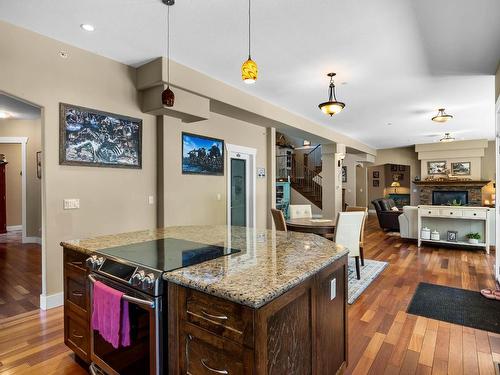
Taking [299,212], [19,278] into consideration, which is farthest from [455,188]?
[19,278]

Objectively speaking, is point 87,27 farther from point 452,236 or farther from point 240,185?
point 452,236

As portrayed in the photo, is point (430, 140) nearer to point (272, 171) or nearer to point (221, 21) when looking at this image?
point (272, 171)

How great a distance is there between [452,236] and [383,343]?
4.96 metres

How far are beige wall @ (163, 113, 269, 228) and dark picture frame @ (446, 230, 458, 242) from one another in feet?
13.0

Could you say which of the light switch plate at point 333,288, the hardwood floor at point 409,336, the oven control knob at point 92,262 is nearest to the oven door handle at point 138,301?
the oven control knob at point 92,262

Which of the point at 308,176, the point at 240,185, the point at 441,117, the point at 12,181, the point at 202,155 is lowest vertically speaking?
the point at 240,185

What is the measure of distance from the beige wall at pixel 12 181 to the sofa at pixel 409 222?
9.57 metres

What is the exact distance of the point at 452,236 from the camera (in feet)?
20.7

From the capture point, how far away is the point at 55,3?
269 centimetres

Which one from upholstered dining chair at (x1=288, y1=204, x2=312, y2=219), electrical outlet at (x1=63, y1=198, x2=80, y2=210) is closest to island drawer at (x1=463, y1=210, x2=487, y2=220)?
upholstered dining chair at (x1=288, y1=204, x2=312, y2=219)

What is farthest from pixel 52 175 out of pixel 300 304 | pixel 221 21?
pixel 300 304

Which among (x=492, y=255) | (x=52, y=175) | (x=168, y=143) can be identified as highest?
(x=168, y=143)

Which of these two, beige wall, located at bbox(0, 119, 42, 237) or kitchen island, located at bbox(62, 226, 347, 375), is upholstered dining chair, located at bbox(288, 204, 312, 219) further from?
beige wall, located at bbox(0, 119, 42, 237)

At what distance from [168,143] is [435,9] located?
3.47 m
